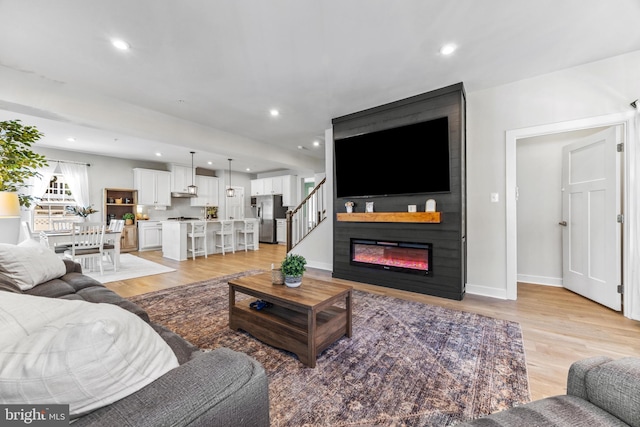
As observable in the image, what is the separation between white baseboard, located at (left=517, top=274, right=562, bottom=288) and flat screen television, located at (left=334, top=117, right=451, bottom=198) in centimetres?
201

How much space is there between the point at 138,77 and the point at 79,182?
5088 mm

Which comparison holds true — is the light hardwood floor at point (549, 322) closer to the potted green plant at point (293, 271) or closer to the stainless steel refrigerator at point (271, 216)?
the potted green plant at point (293, 271)

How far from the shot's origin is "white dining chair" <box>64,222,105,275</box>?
4.20 m

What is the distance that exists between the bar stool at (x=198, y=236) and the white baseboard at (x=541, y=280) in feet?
20.1

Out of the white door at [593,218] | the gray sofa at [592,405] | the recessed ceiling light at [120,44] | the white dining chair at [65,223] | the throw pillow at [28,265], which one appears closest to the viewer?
the gray sofa at [592,405]

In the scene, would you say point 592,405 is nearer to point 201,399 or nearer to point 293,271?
point 201,399

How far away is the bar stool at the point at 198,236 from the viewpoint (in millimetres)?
5906

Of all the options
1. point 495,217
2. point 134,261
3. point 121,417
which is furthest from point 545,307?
point 134,261

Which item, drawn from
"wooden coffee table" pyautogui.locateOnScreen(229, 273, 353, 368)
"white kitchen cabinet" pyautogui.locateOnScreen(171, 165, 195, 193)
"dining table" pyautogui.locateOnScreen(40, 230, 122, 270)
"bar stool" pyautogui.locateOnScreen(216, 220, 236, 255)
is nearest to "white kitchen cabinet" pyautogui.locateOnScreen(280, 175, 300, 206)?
"bar stool" pyautogui.locateOnScreen(216, 220, 236, 255)

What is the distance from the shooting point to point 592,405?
2.76 ft

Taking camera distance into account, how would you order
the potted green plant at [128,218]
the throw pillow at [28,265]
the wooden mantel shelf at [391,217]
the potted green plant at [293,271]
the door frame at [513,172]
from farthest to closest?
the potted green plant at [128,218] < the wooden mantel shelf at [391,217] < the door frame at [513,172] < the potted green plant at [293,271] < the throw pillow at [28,265]

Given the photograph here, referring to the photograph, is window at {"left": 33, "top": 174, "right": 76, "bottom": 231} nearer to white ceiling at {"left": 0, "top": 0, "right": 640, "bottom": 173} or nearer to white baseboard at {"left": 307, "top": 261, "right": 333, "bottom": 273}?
white ceiling at {"left": 0, "top": 0, "right": 640, "bottom": 173}

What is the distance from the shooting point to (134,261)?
18.3ft

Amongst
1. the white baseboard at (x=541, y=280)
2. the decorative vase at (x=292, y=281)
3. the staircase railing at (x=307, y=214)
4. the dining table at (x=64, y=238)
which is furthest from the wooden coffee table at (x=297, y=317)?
the dining table at (x=64, y=238)
